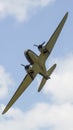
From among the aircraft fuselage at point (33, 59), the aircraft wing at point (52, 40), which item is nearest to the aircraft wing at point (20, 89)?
the aircraft fuselage at point (33, 59)

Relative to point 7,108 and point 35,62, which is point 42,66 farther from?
point 7,108

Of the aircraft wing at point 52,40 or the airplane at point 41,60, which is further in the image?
the aircraft wing at point 52,40

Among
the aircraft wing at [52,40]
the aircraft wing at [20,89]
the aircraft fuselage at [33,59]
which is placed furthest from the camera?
the aircraft wing at [20,89]

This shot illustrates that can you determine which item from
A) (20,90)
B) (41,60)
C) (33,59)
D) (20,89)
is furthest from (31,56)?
(20,90)

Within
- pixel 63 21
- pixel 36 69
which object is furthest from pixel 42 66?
pixel 63 21

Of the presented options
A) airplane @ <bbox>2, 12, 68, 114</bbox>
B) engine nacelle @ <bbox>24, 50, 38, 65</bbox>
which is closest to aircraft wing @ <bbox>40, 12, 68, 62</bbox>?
airplane @ <bbox>2, 12, 68, 114</bbox>

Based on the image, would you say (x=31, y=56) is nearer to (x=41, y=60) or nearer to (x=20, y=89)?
(x=41, y=60)

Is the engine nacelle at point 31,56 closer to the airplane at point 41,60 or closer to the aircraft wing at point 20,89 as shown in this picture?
the airplane at point 41,60

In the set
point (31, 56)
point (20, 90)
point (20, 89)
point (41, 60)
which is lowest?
point (20, 90)

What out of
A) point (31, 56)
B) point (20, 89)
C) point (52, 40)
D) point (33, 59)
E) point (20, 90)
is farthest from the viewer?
point (20, 90)

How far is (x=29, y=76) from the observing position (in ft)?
479

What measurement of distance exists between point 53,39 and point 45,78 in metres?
9.74

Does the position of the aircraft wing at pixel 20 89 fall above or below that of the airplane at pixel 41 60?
below

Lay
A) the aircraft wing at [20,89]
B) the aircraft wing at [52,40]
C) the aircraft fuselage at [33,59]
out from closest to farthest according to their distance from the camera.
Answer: the aircraft fuselage at [33,59]
the aircraft wing at [52,40]
the aircraft wing at [20,89]
